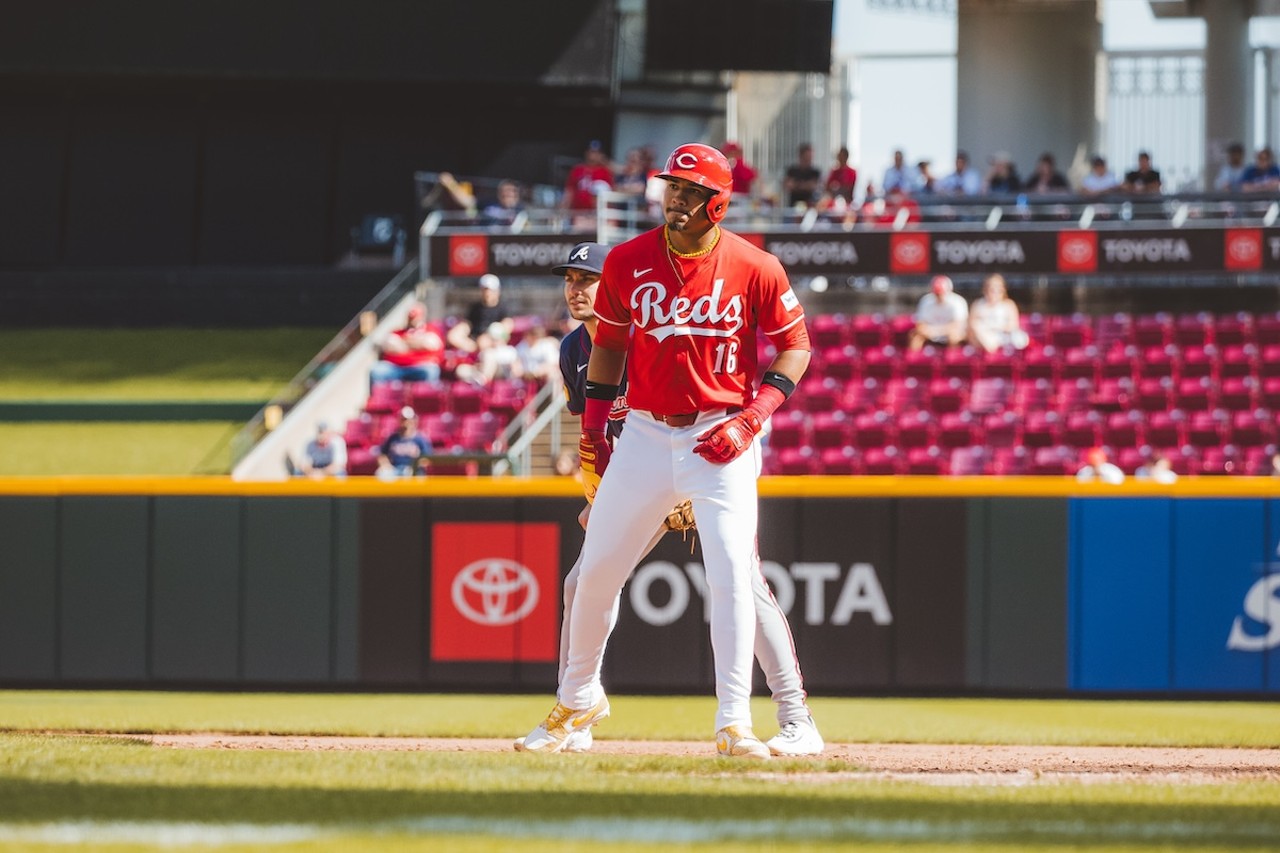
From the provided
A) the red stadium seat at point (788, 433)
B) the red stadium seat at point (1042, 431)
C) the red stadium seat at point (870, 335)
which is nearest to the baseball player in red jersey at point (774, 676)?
the red stadium seat at point (788, 433)

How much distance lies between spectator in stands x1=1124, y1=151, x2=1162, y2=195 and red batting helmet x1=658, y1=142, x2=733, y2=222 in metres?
16.9

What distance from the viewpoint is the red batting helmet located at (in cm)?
601

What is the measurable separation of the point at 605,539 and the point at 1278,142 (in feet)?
81.3

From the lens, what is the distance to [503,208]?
2086 centimetres

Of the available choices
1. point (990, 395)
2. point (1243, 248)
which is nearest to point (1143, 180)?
point (1243, 248)

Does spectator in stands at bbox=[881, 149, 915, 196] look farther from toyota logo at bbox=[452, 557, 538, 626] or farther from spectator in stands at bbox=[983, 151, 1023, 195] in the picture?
toyota logo at bbox=[452, 557, 538, 626]

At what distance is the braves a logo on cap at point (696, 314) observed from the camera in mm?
6031

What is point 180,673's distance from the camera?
10.9 meters

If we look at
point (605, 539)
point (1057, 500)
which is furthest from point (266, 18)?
point (605, 539)

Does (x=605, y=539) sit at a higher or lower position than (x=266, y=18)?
lower

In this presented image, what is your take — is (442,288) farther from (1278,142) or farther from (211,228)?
(1278,142)

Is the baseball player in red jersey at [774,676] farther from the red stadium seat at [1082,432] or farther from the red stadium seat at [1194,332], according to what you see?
the red stadium seat at [1194,332]

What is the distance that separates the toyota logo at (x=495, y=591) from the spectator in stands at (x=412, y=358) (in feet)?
23.6

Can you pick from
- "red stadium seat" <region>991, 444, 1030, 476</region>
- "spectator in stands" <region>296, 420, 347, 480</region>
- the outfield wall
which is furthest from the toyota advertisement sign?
the outfield wall
